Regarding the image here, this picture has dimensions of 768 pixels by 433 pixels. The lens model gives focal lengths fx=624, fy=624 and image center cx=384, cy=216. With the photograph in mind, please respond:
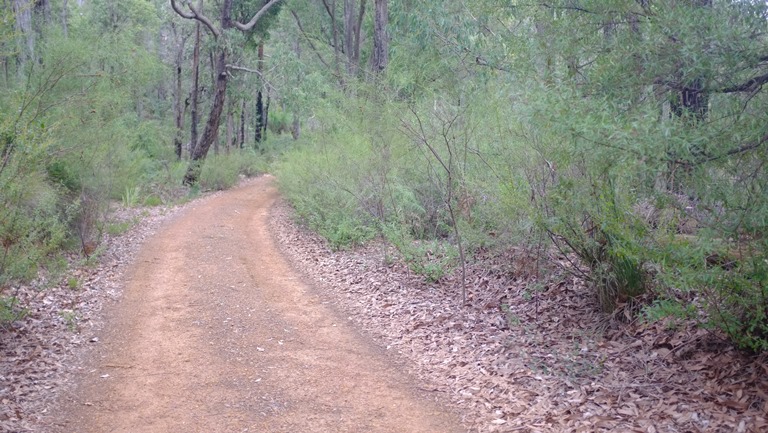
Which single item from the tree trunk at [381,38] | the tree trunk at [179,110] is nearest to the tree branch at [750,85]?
the tree trunk at [381,38]

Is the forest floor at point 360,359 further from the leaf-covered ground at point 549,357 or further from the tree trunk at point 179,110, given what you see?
the tree trunk at point 179,110

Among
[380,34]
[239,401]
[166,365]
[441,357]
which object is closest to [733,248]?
[441,357]

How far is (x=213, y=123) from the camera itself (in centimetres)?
2297

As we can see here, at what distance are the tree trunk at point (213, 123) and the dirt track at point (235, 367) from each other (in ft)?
42.2

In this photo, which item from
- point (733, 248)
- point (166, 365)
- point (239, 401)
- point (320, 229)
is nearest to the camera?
point (733, 248)

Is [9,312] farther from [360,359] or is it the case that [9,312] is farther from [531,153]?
[531,153]

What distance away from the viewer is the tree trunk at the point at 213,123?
2266 cm

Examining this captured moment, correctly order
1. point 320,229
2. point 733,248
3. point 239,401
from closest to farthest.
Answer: point 733,248 < point 239,401 < point 320,229

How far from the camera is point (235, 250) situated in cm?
→ 1261

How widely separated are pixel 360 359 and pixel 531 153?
10.3ft

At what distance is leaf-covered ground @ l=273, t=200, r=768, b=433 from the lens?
504 centimetres

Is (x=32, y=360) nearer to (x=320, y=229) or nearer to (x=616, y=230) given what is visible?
(x=616, y=230)

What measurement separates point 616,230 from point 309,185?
9868mm

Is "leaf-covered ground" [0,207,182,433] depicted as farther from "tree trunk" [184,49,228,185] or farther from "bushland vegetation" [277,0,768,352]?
"tree trunk" [184,49,228,185]
